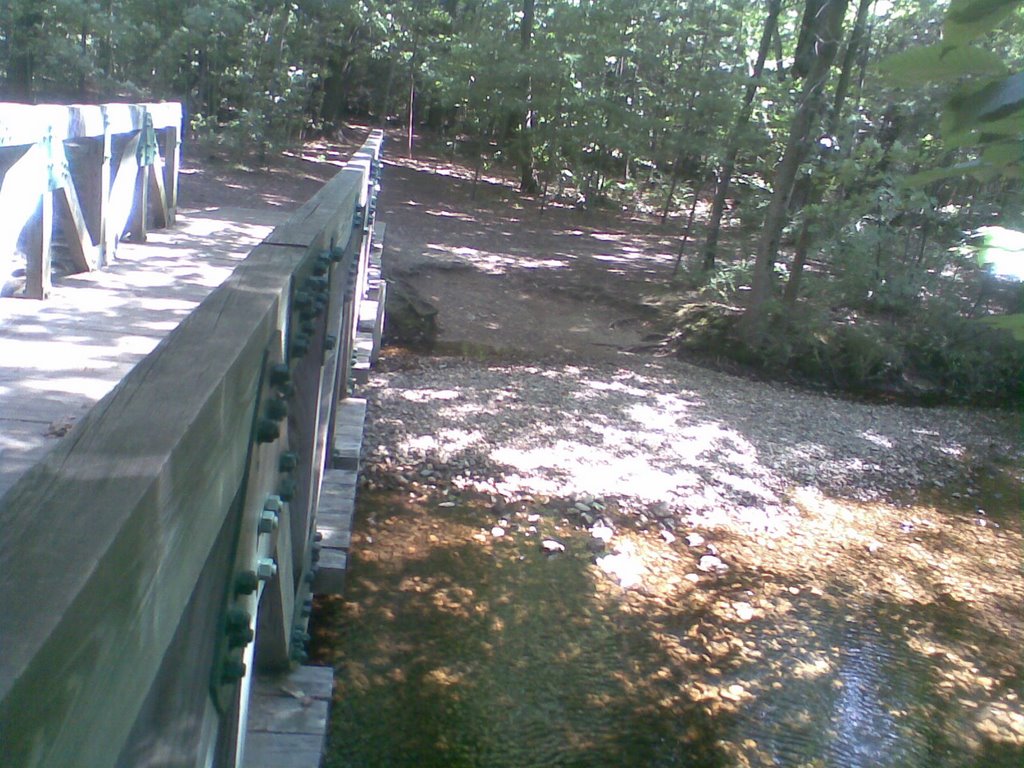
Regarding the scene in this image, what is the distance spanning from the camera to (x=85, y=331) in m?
3.95

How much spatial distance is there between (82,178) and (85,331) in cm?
166

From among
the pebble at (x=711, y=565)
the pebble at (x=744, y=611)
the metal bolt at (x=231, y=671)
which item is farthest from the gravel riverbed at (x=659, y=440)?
the metal bolt at (x=231, y=671)

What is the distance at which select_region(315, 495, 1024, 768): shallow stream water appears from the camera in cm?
470

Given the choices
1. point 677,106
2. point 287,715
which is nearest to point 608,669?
point 287,715

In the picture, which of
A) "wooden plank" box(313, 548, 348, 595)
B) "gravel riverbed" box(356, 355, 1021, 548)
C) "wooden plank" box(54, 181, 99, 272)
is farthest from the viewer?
"gravel riverbed" box(356, 355, 1021, 548)

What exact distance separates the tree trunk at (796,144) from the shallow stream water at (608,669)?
21.0 feet

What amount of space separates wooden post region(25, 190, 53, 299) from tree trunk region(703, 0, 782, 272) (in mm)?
10445

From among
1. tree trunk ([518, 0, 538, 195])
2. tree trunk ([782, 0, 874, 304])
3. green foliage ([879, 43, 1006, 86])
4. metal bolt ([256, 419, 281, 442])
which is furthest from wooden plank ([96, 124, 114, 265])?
tree trunk ([518, 0, 538, 195])

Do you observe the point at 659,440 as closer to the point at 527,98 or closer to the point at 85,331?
the point at 85,331

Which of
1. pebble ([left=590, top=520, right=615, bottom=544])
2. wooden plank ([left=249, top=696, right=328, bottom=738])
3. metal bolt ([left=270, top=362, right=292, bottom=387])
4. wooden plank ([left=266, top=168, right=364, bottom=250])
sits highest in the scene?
wooden plank ([left=266, top=168, right=364, bottom=250])

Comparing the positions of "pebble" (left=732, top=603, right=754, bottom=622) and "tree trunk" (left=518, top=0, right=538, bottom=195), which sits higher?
"tree trunk" (left=518, top=0, right=538, bottom=195)

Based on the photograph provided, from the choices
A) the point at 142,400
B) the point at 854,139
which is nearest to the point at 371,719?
the point at 142,400

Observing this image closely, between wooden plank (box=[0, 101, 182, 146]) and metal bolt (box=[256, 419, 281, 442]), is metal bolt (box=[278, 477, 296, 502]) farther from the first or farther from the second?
wooden plank (box=[0, 101, 182, 146])

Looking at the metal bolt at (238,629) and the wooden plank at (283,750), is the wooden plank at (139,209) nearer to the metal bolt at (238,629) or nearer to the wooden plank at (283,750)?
the wooden plank at (283,750)
